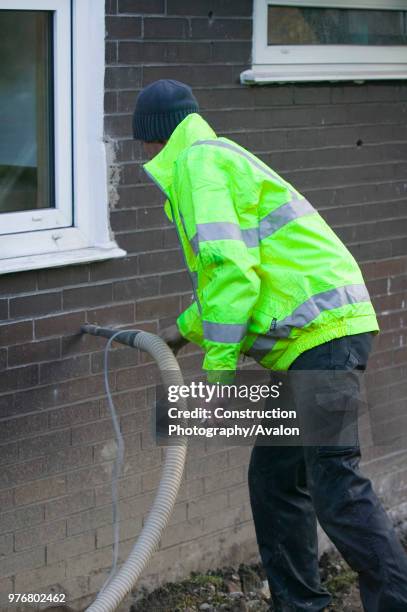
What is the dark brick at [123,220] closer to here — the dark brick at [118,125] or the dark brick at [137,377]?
the dark brick at [118,125]

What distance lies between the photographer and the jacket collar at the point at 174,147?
3.64m

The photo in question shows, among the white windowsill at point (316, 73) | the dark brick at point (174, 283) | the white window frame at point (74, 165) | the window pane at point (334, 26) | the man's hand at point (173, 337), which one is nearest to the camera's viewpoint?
the man's hand at point (173, 337)

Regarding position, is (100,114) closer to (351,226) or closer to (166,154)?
(166,154)

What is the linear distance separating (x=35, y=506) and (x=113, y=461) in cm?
43

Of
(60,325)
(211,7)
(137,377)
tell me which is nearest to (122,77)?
(211,7)

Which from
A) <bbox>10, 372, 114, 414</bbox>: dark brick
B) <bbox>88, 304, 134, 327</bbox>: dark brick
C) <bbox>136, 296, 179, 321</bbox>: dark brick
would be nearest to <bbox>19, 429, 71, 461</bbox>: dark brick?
<bbox>10, 372, 114, 414</bbox>: dark brick

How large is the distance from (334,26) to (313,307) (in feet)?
7.09

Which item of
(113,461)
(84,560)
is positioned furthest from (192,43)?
(84,560)

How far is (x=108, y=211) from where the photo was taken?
4.48 metres

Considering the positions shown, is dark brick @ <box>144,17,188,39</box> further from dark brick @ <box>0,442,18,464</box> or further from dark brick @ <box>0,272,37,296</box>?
dark brick @ <box>0,442,18,464</box>

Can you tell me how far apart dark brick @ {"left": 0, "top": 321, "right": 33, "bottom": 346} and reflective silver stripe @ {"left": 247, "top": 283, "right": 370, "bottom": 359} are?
1047mm

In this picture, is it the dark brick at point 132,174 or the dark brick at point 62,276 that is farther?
the dark brick at point 132,174

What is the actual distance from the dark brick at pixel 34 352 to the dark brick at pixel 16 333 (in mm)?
26

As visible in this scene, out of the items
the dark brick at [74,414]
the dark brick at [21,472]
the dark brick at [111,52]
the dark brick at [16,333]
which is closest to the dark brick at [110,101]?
the dark brick at [111,52]
